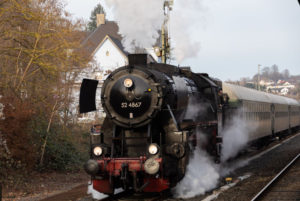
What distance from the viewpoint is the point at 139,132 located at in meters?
9.07

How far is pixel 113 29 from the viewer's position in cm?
5091

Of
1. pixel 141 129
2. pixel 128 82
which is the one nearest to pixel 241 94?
pixel 141 129

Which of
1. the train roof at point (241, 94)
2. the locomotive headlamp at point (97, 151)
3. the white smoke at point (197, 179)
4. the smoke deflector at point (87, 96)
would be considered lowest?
the white smoke at point (197, 179)

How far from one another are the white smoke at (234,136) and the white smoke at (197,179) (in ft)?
10.3

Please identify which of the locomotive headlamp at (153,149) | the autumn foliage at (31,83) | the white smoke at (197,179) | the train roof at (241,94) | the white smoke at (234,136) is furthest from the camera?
the train roof at (241,94)

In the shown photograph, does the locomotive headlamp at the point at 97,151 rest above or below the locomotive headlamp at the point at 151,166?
above

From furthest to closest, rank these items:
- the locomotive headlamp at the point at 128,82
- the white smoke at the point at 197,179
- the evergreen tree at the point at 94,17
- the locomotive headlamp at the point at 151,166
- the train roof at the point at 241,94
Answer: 1. the evergreen tree at the point at 94,17
2. the train roof at the point at 241,94
3. the white smoke at the point at 197,179
4. the locomotive headlamp at the point at 128,82
5. the locomotive headlamp at the point at 151,166

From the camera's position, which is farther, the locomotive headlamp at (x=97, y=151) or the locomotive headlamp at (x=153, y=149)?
the locomotive headlamp at (x=97, y=151)

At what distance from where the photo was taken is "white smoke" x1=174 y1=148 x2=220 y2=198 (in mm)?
9227

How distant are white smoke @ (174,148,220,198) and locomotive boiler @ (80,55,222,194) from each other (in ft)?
1.82

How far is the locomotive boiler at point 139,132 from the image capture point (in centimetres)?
828

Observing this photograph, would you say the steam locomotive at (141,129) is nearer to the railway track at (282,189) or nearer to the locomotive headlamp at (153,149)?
the locomotive headlamp at (153,149)

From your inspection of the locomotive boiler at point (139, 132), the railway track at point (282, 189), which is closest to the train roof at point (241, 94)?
the railway track at point (282, 189)

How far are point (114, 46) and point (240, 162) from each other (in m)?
28.1
